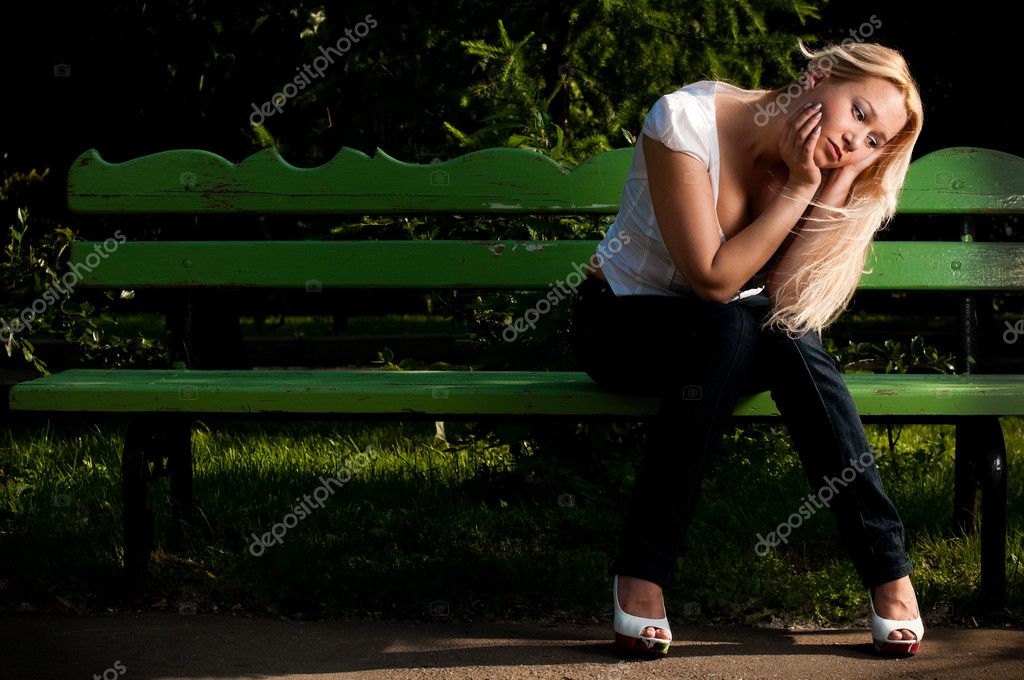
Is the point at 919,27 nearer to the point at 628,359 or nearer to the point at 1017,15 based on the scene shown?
the point at 1017,15

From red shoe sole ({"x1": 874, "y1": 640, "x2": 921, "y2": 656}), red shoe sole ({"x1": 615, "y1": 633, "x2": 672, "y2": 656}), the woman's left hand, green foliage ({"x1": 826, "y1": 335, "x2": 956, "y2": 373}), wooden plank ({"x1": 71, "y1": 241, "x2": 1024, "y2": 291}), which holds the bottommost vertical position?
red shoe sole ({"x1": 874, "y1": 640, "x2": 921, "y2": 656})

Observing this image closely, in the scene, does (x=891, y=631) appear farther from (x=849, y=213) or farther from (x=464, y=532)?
(x=464, y=532)

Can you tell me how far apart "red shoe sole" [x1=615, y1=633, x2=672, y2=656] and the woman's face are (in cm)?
101

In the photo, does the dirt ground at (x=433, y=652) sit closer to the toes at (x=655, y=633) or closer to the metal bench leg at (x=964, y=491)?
the toes at (x=655, y=633)

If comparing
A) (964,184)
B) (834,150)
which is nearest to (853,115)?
(834,150)

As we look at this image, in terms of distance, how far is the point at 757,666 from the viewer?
243 cm

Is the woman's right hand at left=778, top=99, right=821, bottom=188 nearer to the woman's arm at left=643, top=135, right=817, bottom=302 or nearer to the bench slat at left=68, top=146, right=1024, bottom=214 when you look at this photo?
the woman's arm at left=643, top=135, right=817, bottom=302

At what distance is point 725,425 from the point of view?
241 cm

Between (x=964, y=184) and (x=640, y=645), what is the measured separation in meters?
1.56

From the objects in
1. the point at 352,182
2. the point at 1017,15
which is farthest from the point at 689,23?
the point at 1017,15

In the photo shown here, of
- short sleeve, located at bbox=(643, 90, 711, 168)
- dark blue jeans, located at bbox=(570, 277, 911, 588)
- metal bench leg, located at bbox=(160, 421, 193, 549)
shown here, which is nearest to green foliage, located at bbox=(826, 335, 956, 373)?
dark blue jeans, located at bbox=(570, 277, 911, 588)

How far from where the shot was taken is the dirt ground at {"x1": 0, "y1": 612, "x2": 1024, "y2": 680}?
2.38m

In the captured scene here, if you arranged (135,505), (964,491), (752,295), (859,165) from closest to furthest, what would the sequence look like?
(859,165) < (752,295) < (135,505) < (964,491)

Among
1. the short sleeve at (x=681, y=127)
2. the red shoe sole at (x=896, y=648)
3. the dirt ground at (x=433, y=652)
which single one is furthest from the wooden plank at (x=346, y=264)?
the red shoe sole at (x=896, y=648)
